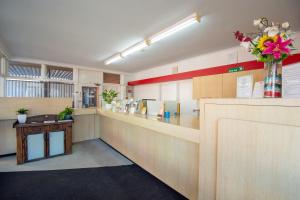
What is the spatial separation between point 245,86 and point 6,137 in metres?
5.26

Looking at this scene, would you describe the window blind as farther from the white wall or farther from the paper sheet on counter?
the paper sheet on counter

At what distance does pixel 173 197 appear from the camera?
2.17 metres

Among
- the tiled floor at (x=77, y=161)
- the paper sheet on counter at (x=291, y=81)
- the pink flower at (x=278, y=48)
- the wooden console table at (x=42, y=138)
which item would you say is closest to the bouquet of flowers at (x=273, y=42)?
the pink flower at (x=278, y=48)

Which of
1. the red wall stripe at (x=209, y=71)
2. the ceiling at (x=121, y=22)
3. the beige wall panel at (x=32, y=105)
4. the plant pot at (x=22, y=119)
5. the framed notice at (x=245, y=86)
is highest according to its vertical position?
the ceiling at (x=121, y=22)

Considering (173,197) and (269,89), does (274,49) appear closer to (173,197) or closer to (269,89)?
(269,89)

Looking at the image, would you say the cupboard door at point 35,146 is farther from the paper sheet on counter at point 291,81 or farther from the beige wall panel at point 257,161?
the paper sheet on counter at point 291,81

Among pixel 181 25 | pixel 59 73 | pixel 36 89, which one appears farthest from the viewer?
pixel 59 73

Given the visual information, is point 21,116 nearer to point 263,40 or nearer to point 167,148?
point 167,148

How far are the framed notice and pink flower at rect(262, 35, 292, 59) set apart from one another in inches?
8.5

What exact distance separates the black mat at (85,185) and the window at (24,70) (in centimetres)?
355

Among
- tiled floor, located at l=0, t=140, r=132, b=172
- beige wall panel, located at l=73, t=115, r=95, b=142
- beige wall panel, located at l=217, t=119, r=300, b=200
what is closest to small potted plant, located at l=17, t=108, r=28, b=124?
tiled floor, located at l=0, t=140, r=132, b=172

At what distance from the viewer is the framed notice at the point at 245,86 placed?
1.19 meters

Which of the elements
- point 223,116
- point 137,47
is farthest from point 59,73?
point 223,116

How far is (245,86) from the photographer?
121 centimetres
